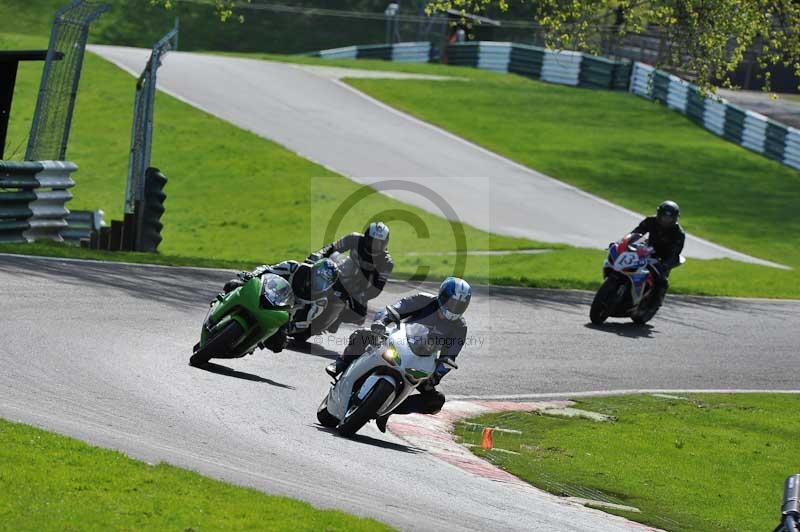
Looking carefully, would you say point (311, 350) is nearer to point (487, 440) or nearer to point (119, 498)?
point (487, 440)

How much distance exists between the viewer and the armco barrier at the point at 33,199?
2019 cm

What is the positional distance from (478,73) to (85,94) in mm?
16222

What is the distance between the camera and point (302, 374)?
46.6ft

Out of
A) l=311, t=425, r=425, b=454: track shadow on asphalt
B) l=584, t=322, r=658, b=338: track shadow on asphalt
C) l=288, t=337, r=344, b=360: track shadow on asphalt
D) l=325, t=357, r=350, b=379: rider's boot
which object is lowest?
l=311, t=425, r=425, b=454: track shadow on asphalt

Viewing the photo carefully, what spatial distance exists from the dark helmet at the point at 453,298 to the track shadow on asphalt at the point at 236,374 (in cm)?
254

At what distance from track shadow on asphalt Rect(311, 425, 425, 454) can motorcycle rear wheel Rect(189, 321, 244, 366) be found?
1.63 m

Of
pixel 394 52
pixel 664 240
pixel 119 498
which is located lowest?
pixel 119 498

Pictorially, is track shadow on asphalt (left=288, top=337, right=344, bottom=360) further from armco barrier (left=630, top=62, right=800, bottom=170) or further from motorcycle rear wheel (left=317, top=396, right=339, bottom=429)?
armco barrier (left=630, top=62, right=800, bottom=170)

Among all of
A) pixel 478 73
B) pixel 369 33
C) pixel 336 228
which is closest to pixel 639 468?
pixel 336 228

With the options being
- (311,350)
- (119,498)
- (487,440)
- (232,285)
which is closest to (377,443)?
(487,440)

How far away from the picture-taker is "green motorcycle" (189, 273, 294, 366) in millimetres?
12688

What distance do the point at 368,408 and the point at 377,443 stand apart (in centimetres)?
38

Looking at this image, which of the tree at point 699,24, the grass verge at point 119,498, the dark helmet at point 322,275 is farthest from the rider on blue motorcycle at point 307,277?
the tree at point 699,24

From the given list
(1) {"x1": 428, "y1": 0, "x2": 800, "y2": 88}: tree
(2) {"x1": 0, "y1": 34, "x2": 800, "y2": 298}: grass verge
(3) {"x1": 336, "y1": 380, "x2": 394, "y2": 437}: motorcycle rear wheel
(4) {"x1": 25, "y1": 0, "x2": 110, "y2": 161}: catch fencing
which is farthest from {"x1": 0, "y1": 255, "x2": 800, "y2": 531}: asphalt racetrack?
(1) {"x1": 428, "y1": 0, "x2": 800, "y2": 88}: tree
